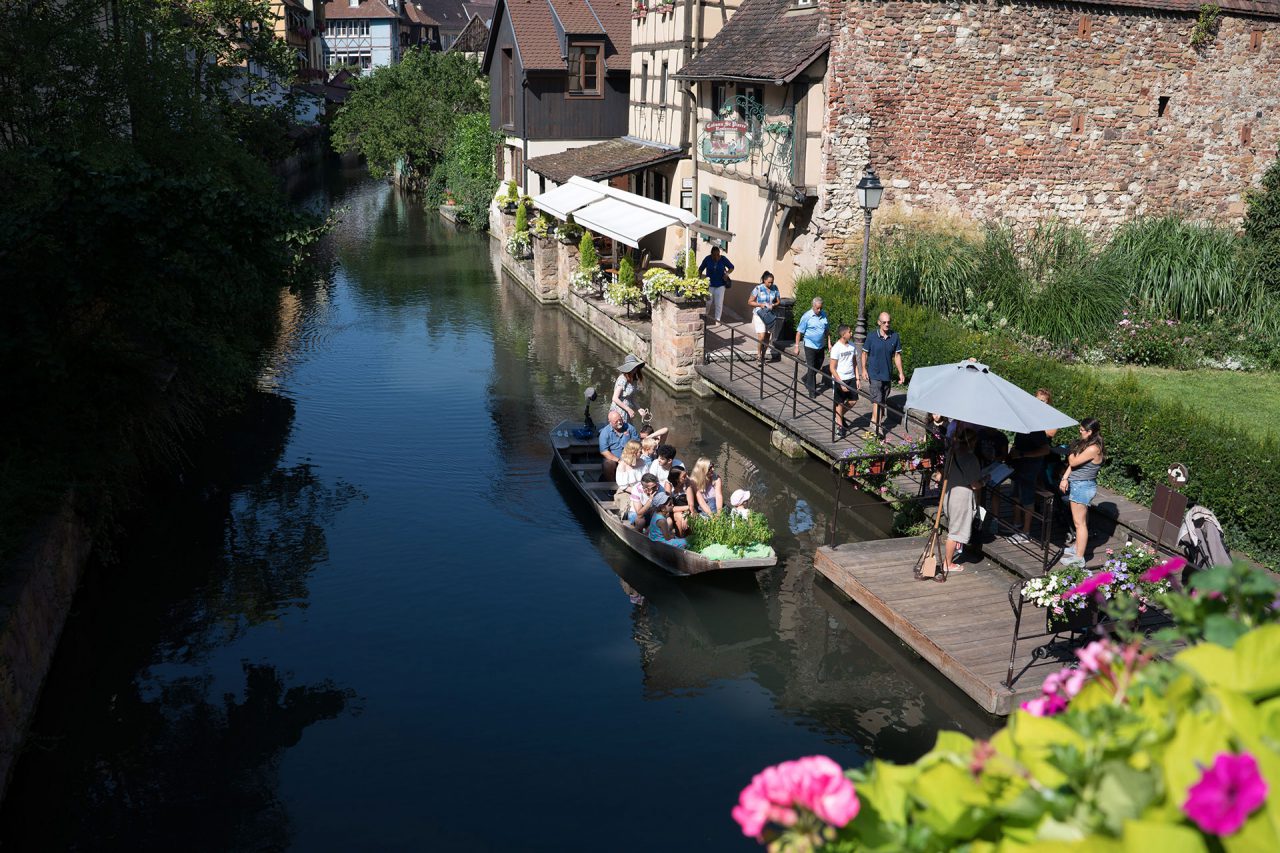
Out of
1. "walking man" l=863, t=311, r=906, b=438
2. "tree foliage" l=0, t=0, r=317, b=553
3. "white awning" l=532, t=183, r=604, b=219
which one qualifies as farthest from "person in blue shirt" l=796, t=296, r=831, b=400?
"white awning" l=532, t=183, r=604, b=219

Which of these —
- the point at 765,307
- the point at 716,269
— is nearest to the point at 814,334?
the point at 765,307

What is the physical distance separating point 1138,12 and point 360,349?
17.8m

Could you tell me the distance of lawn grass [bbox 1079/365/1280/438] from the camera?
16609 mm

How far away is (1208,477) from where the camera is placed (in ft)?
40.3

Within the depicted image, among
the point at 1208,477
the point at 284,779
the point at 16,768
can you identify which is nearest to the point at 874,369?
the point at 1208,477

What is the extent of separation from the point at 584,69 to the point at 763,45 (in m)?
15.4

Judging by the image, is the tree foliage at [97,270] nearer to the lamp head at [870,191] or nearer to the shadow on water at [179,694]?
the shadow on water at [179,694]

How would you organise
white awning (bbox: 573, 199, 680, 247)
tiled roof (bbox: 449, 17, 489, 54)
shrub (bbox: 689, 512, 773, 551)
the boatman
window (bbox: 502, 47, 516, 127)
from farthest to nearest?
1. tiled roof (bbox: 449, 17, 489, 54)
2. window (bbox: 502, 47, 516, 127)
3. white awning (bbox: 573, 199, 680, 247)
4. the boatman
5. shrub (bbox: 689, 512, 773, 551)

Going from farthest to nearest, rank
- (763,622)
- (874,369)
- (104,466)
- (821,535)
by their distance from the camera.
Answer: (874,369), (821,535), (104,466), (763,622)

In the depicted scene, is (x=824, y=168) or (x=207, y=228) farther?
(x=824, y=168)

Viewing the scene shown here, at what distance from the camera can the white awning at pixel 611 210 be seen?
24.8 meters

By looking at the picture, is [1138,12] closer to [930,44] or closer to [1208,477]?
[930,44]

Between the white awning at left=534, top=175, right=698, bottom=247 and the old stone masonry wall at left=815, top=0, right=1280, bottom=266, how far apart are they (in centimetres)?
424

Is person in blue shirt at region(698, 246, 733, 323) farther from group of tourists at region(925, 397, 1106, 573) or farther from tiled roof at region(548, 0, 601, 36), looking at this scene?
tiled roof at region(548, 0, 601, 36)
